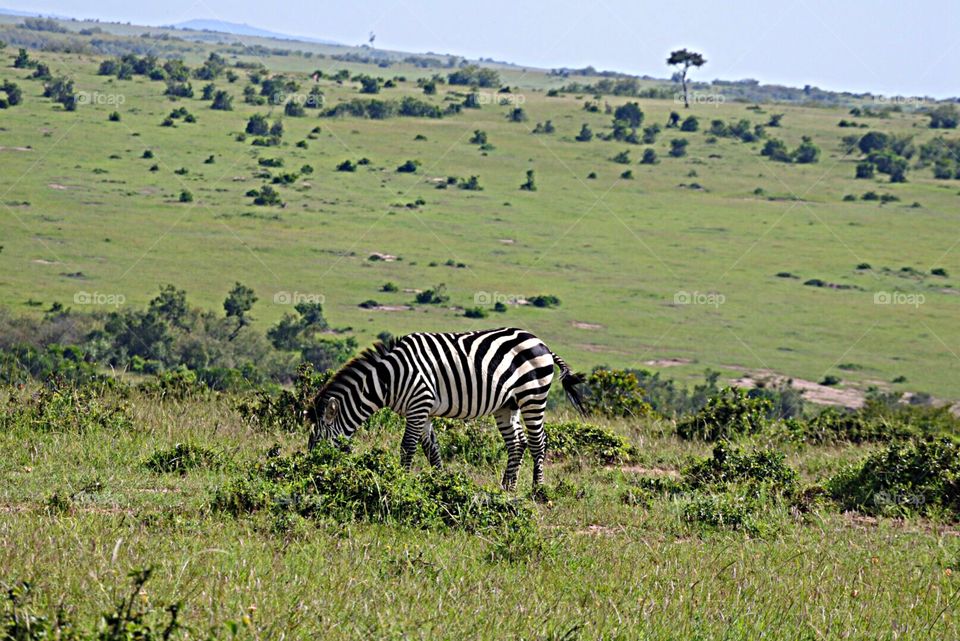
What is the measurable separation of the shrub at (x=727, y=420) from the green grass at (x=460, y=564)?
325 centimetres

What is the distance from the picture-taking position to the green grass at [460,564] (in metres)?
4.85

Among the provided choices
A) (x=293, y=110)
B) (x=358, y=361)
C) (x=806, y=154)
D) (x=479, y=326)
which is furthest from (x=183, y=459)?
(x=806, y=154)

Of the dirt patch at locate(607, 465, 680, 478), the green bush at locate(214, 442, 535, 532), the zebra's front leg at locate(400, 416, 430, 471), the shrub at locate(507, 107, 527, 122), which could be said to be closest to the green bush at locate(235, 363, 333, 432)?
the zebra's front leg at locate(400, 416, 430, 471)

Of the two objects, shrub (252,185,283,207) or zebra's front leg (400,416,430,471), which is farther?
shrub (252,185,283,207)

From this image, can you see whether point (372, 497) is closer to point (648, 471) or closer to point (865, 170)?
point (648, 471)

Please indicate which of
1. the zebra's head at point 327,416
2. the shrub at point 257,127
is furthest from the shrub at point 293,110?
the zebra's head at point 327,416

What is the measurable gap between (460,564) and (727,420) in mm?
6812

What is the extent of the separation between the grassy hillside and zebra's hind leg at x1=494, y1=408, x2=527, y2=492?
90.2 ft

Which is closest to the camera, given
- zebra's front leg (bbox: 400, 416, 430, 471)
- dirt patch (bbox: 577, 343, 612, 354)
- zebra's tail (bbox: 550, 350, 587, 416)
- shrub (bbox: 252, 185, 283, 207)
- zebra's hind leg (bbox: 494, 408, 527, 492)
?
zebra's front leg (bbox: 400, 416, 430, 471)

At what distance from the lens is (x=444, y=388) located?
9.26m

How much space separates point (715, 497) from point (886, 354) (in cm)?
3771

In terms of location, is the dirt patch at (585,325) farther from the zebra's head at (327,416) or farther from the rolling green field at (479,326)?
the zebra's head at (327,416)

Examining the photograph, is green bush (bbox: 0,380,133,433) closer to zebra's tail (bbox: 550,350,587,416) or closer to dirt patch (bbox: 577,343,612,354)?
zebra's tail (bbox: 550,350,587,416)

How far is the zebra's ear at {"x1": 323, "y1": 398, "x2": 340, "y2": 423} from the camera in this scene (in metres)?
8.99
